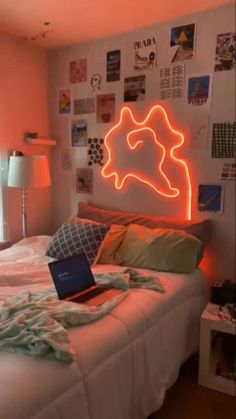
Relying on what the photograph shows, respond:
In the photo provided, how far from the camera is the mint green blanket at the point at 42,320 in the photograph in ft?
3.81

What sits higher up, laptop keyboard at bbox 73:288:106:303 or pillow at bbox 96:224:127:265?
pillow at bbox 96:224:127:265

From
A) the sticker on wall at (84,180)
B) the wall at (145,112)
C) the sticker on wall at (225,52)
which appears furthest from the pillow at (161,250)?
the sticker on wall at (225,52)

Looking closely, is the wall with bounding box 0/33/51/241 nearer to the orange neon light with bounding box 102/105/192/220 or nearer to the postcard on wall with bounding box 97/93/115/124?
the postcard on wall with bounding box 97/93/115/124

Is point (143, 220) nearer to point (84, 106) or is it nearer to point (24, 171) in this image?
point (24, 171)

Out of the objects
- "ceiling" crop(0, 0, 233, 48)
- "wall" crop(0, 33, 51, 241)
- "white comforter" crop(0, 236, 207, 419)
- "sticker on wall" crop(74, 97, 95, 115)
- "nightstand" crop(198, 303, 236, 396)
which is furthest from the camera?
"sticker on wall" crop(74, 97, 95, 115)

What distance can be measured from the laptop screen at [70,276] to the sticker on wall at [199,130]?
1.16 m

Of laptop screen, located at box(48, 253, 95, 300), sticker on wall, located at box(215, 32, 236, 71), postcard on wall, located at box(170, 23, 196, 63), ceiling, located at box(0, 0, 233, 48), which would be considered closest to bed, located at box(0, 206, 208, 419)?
laptop screen, located at box(48, 253, 95, 300)

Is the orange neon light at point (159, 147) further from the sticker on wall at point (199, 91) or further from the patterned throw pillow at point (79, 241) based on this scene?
the patterned throw pillow at point (79, 241)

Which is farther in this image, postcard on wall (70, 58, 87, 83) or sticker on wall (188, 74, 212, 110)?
postcard on wall (70, 58, 87, 83)

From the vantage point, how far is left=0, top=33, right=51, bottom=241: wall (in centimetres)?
268

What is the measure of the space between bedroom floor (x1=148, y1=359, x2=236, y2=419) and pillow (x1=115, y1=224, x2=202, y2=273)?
0.66 meters

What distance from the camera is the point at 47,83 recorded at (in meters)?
3.04

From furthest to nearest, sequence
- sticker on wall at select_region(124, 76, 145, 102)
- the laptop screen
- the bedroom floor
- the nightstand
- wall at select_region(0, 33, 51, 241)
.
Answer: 1. wall at select_region(0, 33, 51, 241)
2. sticker on wall at select_region(124, 76, 145, 102)
3. the nightstand
4. the bedroom floor
5. the laptop screen

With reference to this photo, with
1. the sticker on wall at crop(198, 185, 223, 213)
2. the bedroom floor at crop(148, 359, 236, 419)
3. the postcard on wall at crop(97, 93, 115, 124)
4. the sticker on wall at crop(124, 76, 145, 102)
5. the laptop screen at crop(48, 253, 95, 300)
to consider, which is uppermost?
the sticker on wall at crop(124, 76, 145, 102)
